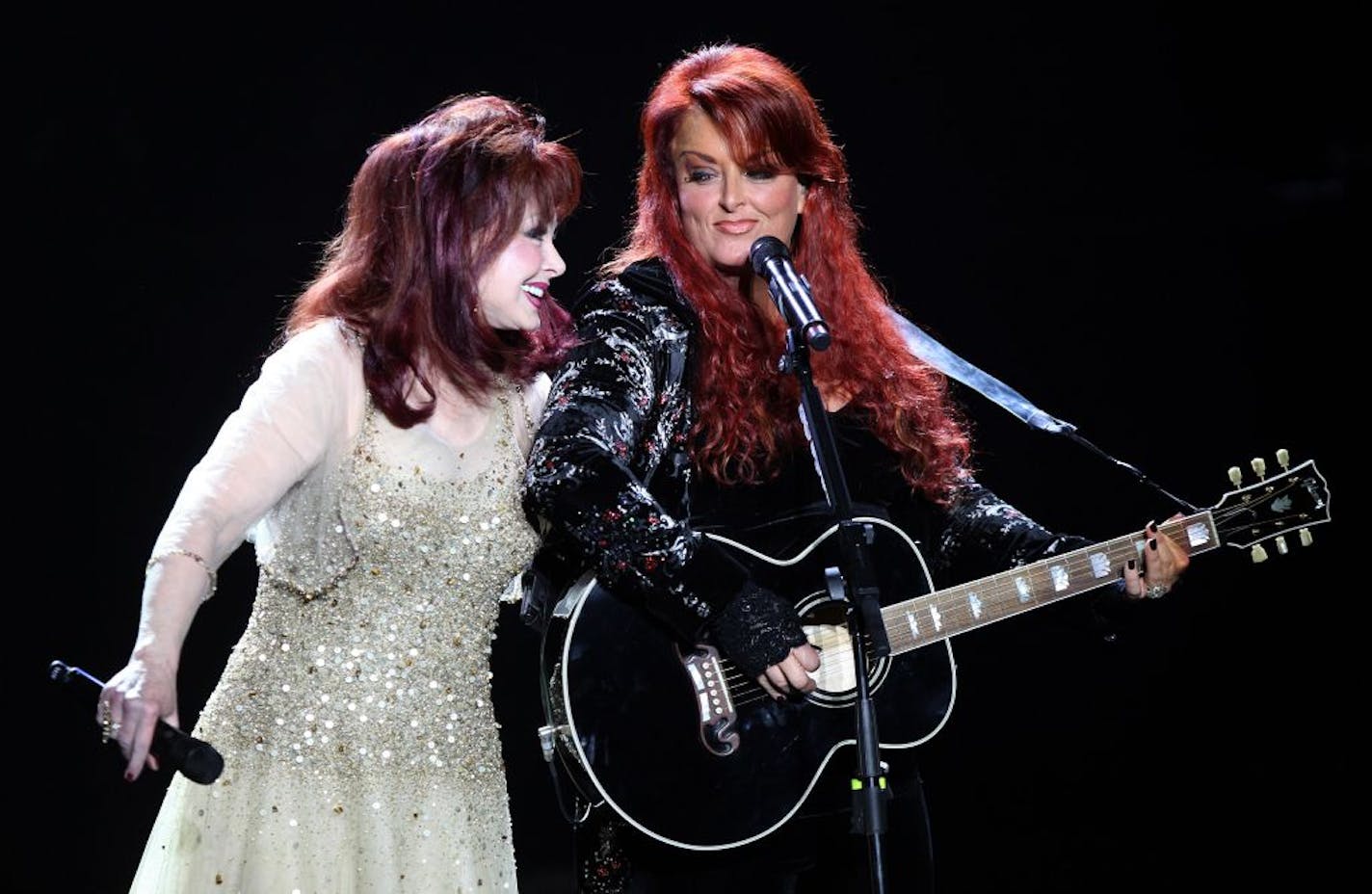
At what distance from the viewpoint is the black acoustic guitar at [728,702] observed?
219 cm

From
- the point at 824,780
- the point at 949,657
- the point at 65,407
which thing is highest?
the point at 65,407

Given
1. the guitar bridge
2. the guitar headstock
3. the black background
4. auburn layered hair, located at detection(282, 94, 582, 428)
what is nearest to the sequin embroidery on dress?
auburn layered hair, located at detection(282, 94, 582, 428)

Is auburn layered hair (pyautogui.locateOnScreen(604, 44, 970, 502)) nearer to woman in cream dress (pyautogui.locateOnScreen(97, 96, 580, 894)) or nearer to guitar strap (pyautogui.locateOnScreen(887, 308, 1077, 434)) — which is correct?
guitar strap (pyautogui.locateOnScreen(887, 308, 1077, 434))

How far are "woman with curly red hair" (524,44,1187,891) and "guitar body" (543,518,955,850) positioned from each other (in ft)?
0.05

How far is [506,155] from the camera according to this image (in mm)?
2277

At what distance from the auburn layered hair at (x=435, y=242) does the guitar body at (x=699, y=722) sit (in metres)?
0.45

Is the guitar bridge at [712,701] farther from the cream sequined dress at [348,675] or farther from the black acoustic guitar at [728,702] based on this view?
the cream sequined dress at [348,675]

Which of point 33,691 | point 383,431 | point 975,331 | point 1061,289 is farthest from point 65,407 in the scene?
point 1061,289

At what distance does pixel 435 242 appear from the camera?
7.34 ft

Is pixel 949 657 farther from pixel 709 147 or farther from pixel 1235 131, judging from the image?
pixel 1235 131

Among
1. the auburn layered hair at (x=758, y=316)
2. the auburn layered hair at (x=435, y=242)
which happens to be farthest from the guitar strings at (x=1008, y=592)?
the auburn layered hair at (x=435, y=242)

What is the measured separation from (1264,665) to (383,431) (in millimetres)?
2910

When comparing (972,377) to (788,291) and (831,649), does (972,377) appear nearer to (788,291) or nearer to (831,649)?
(831,649)

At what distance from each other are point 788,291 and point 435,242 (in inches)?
22.5
